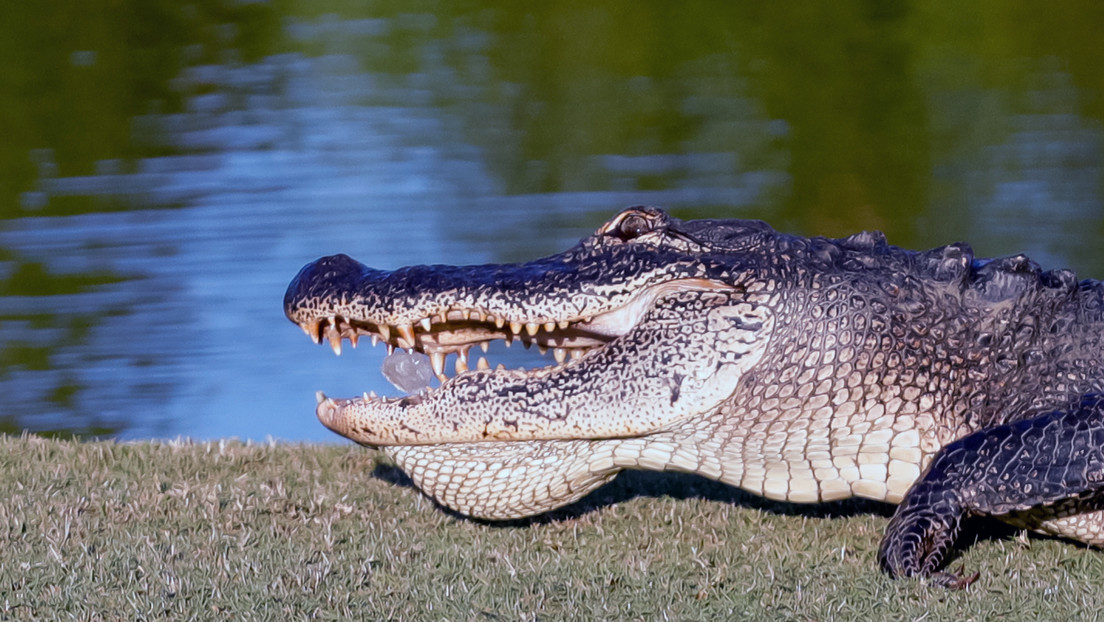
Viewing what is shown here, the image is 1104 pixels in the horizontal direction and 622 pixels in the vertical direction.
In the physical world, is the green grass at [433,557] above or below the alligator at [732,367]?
below

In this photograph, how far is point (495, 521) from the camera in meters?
3.76

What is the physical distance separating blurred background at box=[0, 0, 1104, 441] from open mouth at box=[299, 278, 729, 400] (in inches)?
117

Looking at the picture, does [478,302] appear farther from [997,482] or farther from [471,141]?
[471,141]

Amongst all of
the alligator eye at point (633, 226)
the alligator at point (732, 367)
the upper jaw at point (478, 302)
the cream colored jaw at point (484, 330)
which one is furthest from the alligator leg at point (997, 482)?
the alligator eye at point (633, 226)

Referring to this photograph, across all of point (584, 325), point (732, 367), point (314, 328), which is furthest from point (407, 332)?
point (732, 367)

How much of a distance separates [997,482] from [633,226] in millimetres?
1157

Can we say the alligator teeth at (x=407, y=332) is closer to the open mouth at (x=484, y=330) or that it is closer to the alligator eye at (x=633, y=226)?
the open mouth at (x=484, y=330)

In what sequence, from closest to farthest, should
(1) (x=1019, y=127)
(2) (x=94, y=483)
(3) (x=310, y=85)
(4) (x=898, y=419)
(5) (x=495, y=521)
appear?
(4) (x=898, y=419) < (5) (x=495, y=521) < (2) (x=94, y=483) < (1) (x=1019, y=127) < (3) (x=310, y=85)

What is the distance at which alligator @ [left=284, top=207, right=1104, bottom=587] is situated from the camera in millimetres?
3422

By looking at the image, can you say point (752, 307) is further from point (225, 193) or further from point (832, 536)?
point (225, 193)

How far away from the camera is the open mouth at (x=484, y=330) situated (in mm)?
3492

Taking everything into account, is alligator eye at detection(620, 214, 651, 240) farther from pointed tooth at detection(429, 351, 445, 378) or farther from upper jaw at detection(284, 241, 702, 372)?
pointed tooth at detection(429, 351, 445, 378)

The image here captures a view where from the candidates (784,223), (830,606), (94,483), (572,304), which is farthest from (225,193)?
(830,606)

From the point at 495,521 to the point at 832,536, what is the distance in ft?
3.11
